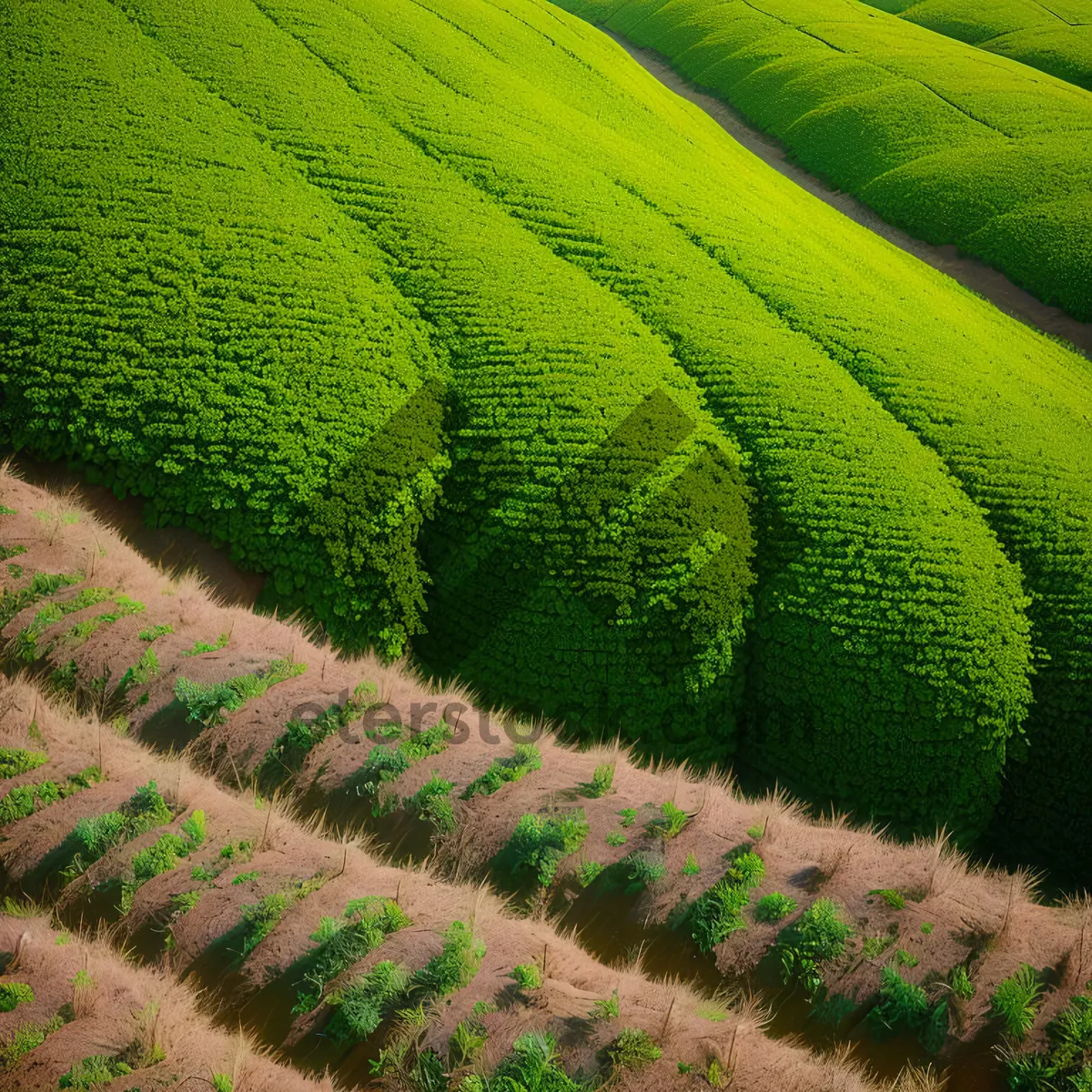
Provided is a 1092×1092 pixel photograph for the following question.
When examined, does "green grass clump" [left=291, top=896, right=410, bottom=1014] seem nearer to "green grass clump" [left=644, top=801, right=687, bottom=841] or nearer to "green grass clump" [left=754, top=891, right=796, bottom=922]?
"green grass clump" [left=644, top=801, right=687, bottom=841]

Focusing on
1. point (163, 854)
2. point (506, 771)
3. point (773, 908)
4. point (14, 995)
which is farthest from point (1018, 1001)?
point (14, 995)

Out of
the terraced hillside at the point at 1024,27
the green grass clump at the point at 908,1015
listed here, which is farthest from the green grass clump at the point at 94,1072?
the terraced hillside at the point at 1024,27

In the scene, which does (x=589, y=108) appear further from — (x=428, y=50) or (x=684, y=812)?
(x=684, y=812)

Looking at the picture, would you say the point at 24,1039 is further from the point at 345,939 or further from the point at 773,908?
the point at 773,908

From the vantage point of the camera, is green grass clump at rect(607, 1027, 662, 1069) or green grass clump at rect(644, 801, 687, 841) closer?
green grass clump at rect(607, 1027, 662, 1069)

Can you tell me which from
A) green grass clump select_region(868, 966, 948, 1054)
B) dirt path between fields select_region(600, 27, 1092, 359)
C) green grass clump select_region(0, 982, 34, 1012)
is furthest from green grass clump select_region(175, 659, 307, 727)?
dirt path between fields select_region(600, 27, 1092, 359)
